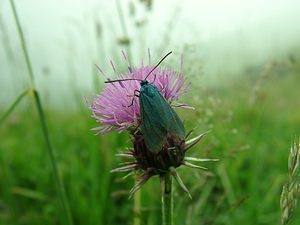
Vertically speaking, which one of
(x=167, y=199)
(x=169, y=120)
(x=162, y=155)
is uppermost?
(x=169, y=120)

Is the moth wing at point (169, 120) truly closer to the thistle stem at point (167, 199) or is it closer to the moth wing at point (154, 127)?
the moth wing at point (154, 127)

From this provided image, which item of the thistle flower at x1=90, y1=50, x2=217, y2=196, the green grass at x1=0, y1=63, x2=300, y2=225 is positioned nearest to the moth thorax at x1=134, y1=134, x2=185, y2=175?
the thistle flower at x1=90, y1=50, x2=217, y2=196

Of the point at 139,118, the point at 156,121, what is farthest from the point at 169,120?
the point at 139,118

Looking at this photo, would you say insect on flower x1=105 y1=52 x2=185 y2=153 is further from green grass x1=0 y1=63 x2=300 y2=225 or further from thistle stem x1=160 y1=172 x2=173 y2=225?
green grass x1=0 y1=63 x2=300 y2=225

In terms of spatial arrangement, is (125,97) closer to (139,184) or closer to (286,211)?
(139,184)

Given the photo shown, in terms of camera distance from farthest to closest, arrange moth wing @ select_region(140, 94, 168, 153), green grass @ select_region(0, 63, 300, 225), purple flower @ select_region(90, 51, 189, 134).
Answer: green grass @ select_region(0, 63, 300, 225)
purple flower @ select_region(90, 51, 189, 134)
moth wing @ select_region(140, 94, 168, 153)

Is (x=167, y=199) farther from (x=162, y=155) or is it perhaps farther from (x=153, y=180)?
(x=153, y=180)

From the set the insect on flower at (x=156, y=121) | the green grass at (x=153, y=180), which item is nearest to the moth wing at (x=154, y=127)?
the insect on flower at (x=156, y=121)
